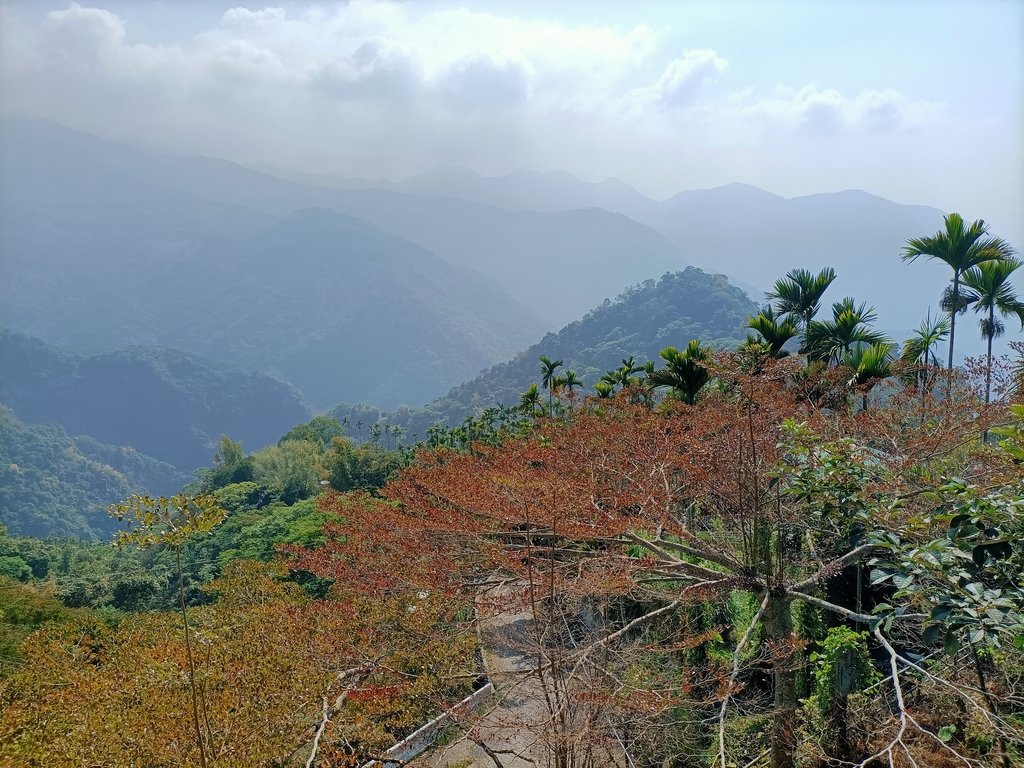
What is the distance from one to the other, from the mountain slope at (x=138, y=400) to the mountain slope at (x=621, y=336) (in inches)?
1425

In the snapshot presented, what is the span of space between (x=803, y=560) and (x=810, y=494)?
4.91m

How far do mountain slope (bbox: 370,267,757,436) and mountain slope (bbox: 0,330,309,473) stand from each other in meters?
36.2

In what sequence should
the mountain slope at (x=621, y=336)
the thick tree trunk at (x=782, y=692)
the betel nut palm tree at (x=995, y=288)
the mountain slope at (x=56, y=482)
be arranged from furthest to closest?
the mountain slope at (x=621, y=336)
the mountain slope at (x=56, y=482)
the betel nut palm tree at (x=995, y=288)
the thick tree trunk at (x=782, y=692)

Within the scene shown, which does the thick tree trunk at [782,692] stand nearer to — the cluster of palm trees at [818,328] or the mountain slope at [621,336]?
the cluster of palm trees at [818,328]

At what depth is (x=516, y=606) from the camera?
809 centimetres

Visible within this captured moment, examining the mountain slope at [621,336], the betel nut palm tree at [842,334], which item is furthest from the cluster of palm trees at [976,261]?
the mountain slope at [621,336]

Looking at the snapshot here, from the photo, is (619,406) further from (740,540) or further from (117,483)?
(117,483)

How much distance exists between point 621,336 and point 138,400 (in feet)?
322

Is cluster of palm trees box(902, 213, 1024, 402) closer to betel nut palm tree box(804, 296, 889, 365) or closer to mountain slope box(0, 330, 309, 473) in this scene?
betel nut palm tree box(804, 296, 889, 365)

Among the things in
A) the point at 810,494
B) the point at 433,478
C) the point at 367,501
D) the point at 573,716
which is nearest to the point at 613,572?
the point at 573,716

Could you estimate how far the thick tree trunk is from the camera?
25.3 ft

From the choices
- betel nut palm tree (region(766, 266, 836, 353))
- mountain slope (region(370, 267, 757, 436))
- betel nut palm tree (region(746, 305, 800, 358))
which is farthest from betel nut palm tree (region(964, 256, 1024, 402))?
mountain slope (region(370, 267, 757, 436))

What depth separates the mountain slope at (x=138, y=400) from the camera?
128 metres

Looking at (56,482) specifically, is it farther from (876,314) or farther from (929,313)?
(929,313)
